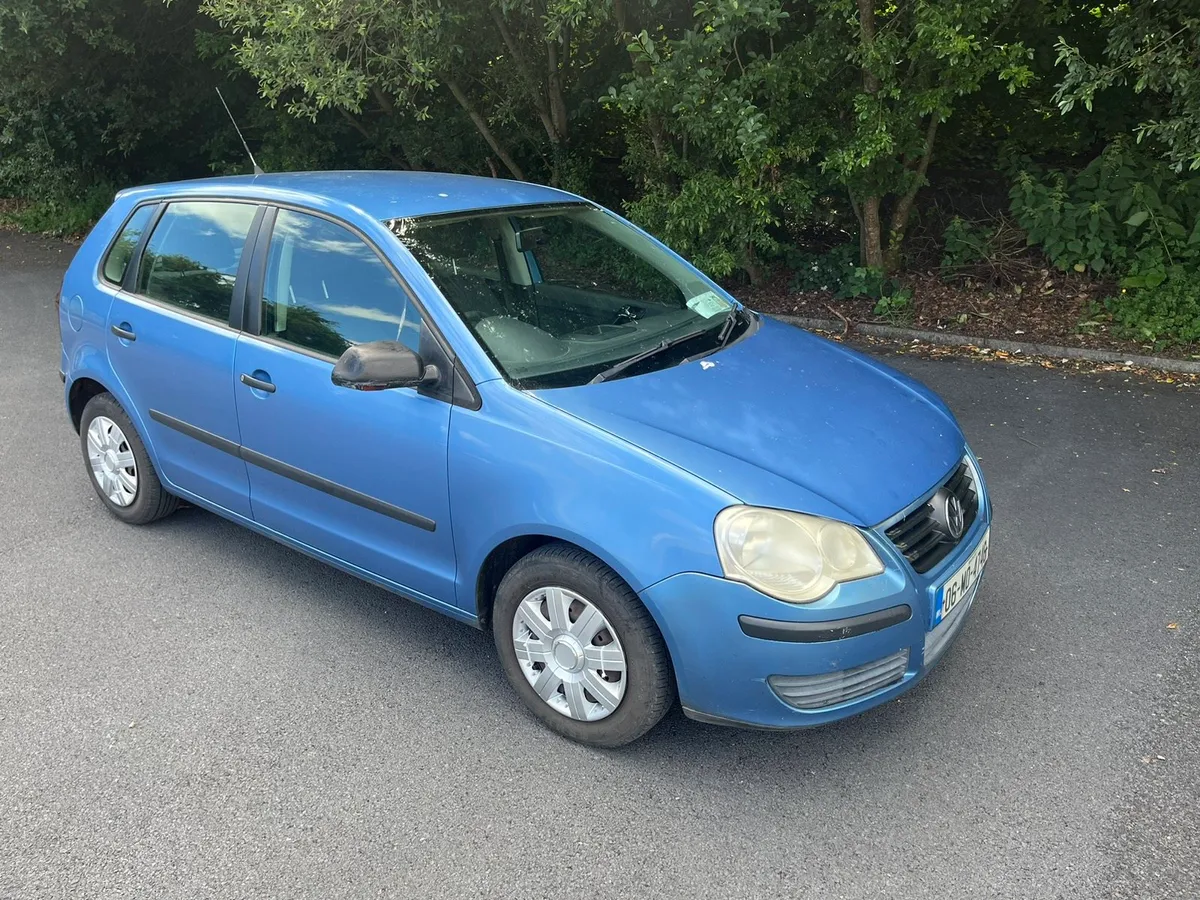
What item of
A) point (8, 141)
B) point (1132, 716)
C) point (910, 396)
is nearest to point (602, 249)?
→ point (910, 396)

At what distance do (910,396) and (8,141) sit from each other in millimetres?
15380

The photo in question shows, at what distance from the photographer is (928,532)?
3066 mm

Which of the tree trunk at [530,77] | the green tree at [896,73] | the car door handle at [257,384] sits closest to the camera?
the car door handle at [257,384]

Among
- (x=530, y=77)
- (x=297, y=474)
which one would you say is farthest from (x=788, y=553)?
(x=530, y=77)

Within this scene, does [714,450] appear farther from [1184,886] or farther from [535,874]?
[1184,886]

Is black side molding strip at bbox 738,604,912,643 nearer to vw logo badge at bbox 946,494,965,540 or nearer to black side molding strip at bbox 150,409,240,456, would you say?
vw logo badge at bbox 946,494,965,540

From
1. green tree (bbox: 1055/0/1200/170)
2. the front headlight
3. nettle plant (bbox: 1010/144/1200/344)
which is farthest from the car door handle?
nettle plant (bbox: 1010/144/1200/344)

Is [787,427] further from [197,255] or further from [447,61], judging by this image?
[447,61]

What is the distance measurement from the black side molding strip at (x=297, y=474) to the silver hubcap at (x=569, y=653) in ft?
1.62

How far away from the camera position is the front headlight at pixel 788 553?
9.04ft

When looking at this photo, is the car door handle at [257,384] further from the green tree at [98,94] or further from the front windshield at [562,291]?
the green tree at [98,94]

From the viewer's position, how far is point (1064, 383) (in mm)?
6855

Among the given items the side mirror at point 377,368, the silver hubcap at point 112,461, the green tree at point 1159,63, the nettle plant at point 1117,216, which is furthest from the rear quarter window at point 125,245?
the nettle plant at point 1117,216

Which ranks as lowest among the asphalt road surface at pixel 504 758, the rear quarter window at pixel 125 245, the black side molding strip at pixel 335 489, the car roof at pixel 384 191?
the asphalt road surface at pixel 504 758
